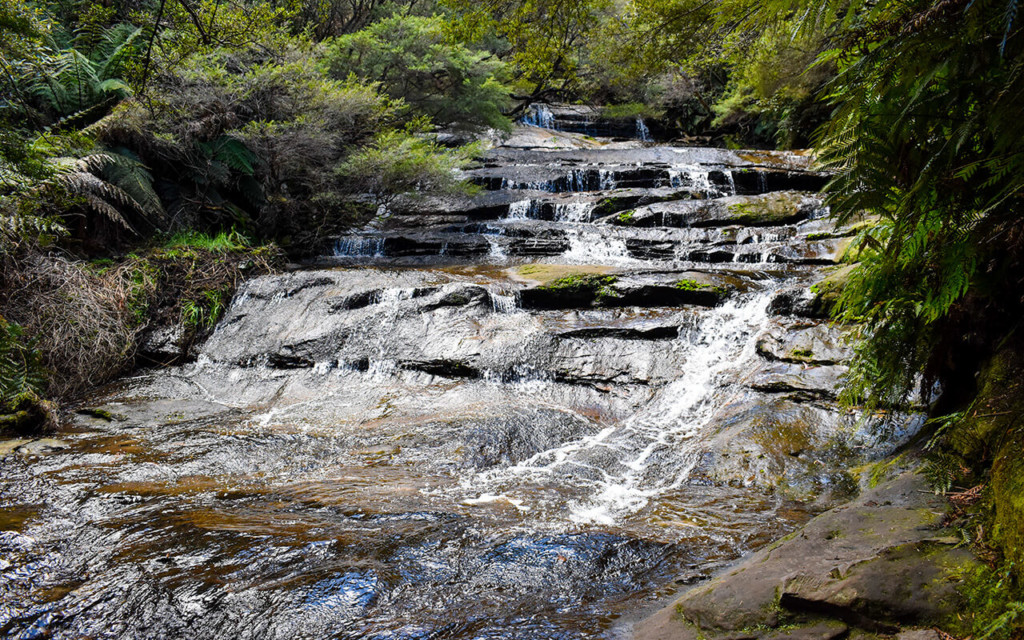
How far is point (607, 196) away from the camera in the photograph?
41.9ft

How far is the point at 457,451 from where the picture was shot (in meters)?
5.10

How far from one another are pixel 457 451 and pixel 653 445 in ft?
5.91

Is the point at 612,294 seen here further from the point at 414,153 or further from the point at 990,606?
the point at 990,606

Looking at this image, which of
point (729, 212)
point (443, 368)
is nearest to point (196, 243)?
point (443, 368)

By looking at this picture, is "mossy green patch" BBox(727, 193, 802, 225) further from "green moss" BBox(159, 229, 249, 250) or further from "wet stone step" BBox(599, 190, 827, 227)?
"green moss" BBox(159, 229, 249, 250)

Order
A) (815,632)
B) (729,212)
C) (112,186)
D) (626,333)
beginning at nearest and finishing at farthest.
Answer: (815,632) → (626,333) → (112,186) → (729,212)

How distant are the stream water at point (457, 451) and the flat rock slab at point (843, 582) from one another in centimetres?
44

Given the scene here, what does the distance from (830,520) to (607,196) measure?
10.8 meters

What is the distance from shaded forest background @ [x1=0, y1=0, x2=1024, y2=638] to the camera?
215 cm

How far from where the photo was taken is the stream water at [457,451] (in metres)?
2.81

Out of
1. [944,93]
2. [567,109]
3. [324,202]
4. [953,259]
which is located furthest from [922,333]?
[567,109]

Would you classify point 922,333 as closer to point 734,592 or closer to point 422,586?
point 734,592

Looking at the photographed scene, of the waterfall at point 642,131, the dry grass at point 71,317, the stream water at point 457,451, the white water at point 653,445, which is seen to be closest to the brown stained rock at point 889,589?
the stream water at point 457,451

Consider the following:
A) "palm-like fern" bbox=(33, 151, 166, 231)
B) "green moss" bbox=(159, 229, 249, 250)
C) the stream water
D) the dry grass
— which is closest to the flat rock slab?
the stream water
